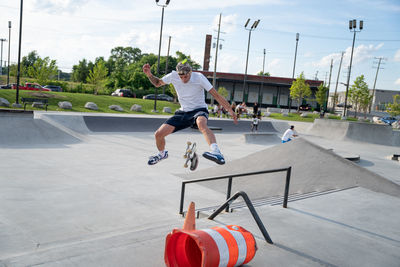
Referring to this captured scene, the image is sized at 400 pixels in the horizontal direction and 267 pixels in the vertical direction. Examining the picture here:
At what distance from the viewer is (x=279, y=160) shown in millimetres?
11414

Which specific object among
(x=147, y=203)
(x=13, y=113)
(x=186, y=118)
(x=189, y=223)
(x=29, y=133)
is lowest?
(x=147, y=203)

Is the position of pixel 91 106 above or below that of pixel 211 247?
above

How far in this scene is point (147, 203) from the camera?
336 inches

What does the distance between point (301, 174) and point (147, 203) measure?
16.0ft

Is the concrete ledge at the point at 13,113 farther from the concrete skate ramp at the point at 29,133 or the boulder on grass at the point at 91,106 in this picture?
the boulder on grass at the point at 91,106

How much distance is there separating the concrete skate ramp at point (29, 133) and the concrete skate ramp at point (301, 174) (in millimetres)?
8186

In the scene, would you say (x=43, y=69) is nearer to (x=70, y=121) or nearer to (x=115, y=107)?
(x=115, y=107)

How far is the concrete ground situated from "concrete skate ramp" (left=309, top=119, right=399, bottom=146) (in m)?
8.75

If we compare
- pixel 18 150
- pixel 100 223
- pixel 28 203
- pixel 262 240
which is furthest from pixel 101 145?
pixel 262 240

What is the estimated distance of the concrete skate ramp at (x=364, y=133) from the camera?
24.8 m

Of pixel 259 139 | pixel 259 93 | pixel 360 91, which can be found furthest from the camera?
pixel 259 93

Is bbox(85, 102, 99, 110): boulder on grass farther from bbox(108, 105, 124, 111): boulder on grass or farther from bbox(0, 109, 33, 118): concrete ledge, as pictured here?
bbox(0, 109, 33, 118): concrete ledge

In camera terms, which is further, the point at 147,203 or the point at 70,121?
the point at 70,121

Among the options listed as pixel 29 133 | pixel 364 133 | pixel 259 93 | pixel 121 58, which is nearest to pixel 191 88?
pixel 29 133
